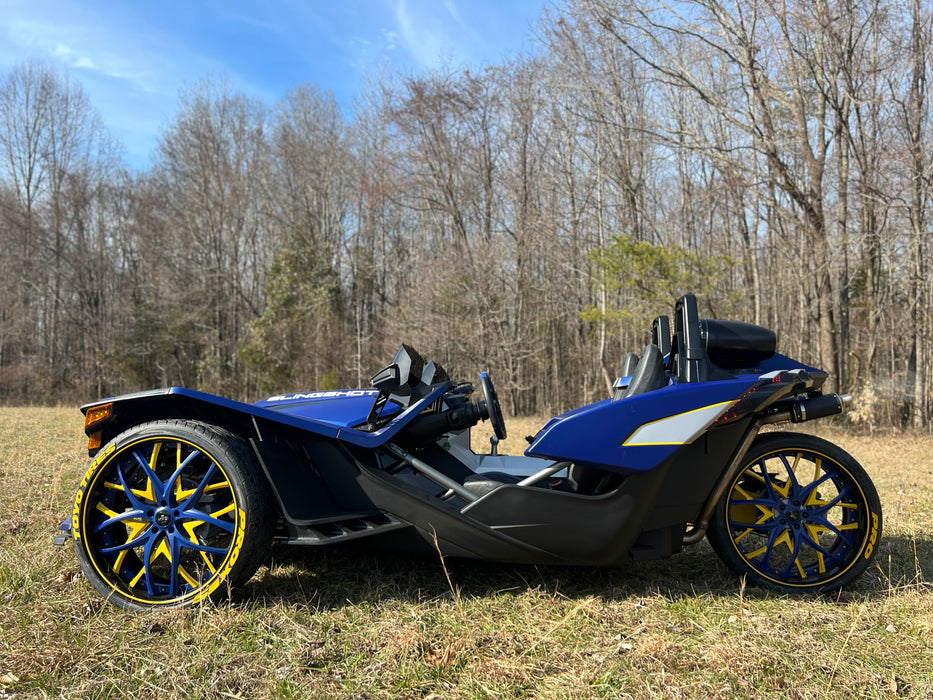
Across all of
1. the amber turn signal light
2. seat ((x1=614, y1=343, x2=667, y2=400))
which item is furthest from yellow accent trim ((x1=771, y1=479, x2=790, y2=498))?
the amber turn signal light

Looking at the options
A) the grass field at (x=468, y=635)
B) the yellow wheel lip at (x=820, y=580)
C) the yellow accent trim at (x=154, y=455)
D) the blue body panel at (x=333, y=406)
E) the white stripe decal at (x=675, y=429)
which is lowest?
the grass field at (x=468, y=635)

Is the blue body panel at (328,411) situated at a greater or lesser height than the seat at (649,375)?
lesser

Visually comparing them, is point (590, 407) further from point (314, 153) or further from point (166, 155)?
point (166, 155)

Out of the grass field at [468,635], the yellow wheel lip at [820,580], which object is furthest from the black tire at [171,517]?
the yellow wheel lip at [820,580]

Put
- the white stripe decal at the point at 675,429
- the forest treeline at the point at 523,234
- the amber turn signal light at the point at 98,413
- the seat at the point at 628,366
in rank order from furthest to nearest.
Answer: the forest treeline at the point at 523,234
the seat at the point at 628,366
the amber turn signal light at the point at 98,413
the white stripe decal at the point at 675,429

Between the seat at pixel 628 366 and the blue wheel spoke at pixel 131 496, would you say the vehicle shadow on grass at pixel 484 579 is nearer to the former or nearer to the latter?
the blue wheel spoke at pixel 131 496

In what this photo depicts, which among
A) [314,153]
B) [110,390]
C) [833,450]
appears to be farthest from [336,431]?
[110,390]

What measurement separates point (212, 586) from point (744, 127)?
1178 cm

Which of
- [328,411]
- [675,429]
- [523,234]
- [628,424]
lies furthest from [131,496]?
[523,234]

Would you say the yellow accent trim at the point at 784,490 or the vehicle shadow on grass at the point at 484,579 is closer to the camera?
the vehicle shadow on grass at the point at 484,579

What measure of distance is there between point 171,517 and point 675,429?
2.06 metres

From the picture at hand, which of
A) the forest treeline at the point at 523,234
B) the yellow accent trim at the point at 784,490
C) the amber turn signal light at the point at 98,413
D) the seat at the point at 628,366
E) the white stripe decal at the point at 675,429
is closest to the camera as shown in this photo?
the white stripe decal at the point at 675,429

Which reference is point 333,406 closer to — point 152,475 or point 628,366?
point 152,475

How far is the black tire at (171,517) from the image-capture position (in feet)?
8.13
